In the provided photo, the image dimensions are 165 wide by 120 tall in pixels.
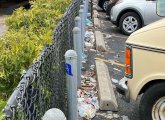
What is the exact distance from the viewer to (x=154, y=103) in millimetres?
4586

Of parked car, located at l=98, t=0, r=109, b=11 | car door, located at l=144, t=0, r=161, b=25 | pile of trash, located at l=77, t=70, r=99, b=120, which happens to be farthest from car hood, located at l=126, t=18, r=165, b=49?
parked car, located at l=98, t=0, r=109, b=11

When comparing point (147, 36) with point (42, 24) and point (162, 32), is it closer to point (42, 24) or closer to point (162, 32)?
point (162, 32)

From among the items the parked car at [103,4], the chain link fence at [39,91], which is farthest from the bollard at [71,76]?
the parked car at [103,4]

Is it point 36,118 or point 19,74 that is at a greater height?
point 19,74

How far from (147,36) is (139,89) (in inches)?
28.3

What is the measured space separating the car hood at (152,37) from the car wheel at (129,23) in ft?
23.1

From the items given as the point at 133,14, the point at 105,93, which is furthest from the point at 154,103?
the point at 133,14

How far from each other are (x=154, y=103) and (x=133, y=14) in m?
7.51

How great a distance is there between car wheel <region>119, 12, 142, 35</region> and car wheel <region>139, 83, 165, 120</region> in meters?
7.27

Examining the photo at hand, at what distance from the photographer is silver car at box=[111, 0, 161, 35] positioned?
11500 millimetres

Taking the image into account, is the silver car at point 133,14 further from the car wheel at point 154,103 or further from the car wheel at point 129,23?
the car wheel at point 154,103

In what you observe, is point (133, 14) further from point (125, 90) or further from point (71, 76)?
point (71, 76)

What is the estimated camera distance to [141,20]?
11641 mm

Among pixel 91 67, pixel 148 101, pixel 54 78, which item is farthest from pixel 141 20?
pixel 54 78
